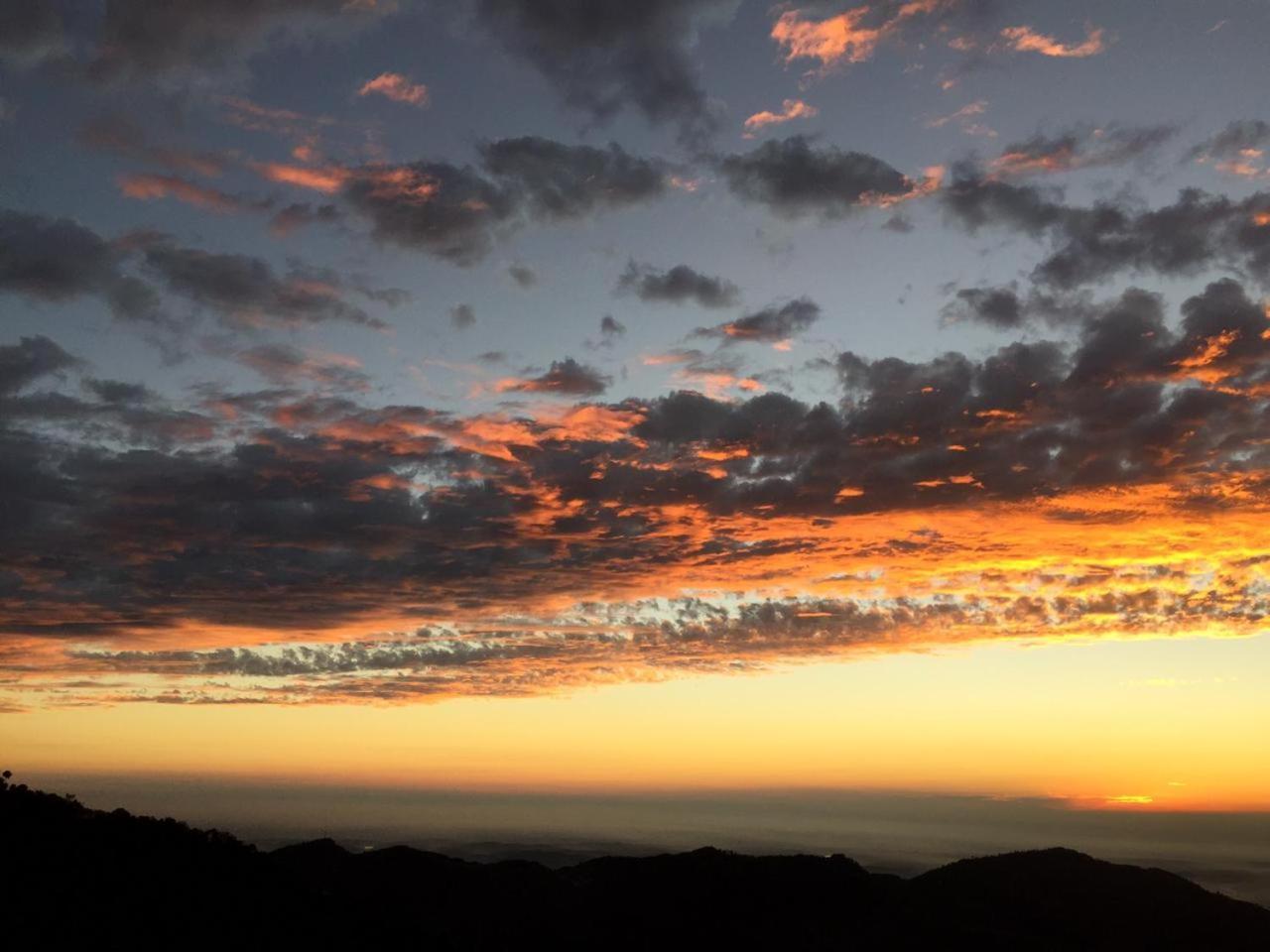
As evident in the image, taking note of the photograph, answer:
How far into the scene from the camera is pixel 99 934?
43094 mm

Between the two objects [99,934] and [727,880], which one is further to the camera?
[727,880]

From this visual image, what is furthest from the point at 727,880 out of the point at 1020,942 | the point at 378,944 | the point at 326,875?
the point at 378,944

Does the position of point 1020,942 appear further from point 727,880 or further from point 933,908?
point 727,880

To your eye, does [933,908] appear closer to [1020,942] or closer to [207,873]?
[1020,942]

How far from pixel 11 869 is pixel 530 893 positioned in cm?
9593

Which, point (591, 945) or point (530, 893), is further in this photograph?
point (530, 893)

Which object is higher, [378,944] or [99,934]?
[99,934]

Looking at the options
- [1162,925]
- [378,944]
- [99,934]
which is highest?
[99,934]

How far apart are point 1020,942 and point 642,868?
5288 centimetres

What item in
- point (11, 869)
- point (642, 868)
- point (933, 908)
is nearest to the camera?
point (11, 869)

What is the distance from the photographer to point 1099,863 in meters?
155

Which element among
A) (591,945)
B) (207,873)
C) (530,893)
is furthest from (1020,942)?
(207,873)

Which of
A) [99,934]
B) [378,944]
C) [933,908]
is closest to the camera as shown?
[99,934]

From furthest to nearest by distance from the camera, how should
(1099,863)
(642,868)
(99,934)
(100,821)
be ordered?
(1099,863) → (642,868) → (100,821) → (99,934)
